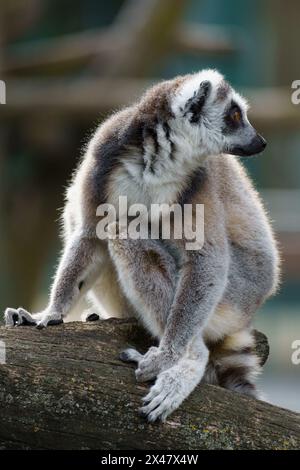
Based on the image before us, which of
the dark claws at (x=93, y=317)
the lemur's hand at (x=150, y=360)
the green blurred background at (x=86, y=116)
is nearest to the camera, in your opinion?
the lemur's hand at (x=150, y=360)

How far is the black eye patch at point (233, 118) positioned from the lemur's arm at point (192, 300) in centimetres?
73

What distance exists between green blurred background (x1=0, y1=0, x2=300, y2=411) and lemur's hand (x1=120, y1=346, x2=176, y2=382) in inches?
193

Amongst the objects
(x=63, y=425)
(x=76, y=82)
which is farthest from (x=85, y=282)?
(x=76, y=82)

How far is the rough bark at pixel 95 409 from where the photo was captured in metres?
4.53

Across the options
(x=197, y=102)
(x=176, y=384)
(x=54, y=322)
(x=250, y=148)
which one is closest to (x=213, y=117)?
(x=197, y=102)

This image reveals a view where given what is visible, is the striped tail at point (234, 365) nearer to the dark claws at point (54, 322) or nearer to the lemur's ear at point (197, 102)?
the dark claws at point (54, 322)

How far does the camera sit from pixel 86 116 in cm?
1155

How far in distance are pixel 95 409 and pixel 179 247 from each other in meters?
1.23

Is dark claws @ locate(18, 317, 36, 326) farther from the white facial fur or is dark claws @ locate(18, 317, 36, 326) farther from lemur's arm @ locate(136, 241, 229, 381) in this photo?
the white facial fur

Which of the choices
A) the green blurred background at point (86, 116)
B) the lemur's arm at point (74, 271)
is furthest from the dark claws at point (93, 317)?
the green blurred background at point (86, 116)

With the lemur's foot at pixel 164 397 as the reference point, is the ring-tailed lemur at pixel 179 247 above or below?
above

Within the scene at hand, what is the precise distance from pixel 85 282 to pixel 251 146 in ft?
4.18

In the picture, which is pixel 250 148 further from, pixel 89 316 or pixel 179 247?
pixel 89 316

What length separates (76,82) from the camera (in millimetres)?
11625
